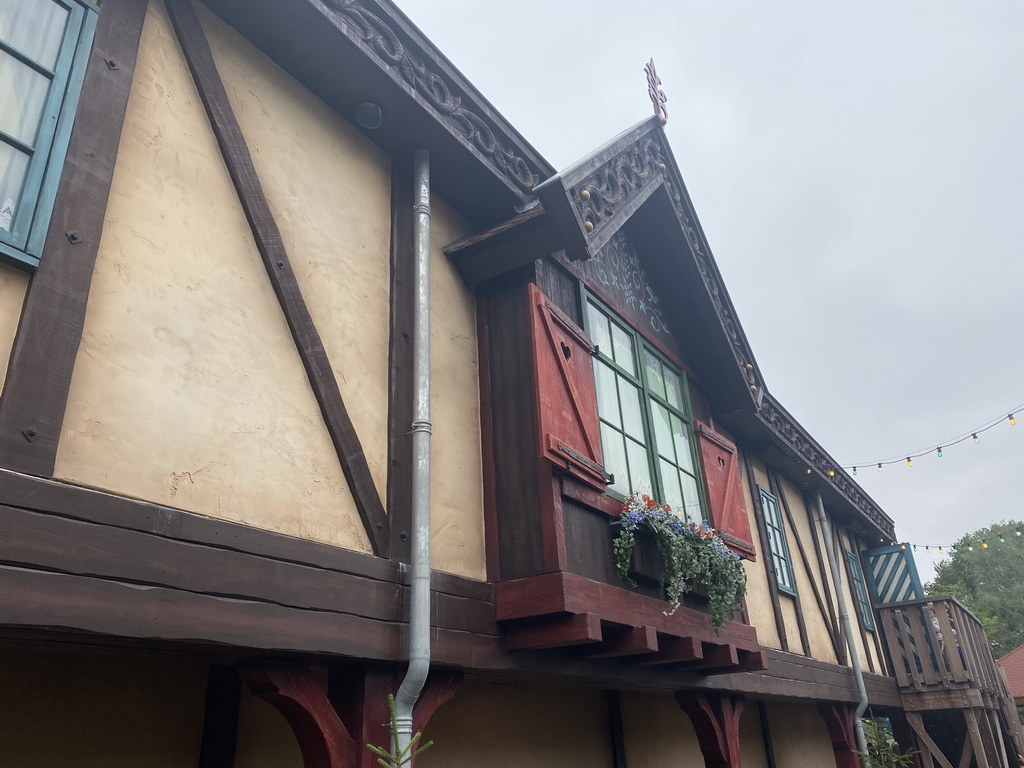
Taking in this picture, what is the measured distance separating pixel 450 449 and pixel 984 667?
11.5 m

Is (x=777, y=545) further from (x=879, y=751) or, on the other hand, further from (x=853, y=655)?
(x=879, y=751)

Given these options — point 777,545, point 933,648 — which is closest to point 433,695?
point 777,545

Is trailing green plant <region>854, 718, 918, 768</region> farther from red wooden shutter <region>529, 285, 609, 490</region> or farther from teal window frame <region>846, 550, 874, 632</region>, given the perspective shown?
red wooden shutter <region>529, 285, 609, 490</region>

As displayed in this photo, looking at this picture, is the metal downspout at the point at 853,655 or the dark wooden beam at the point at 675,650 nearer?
the dark wooden beam at the point at 675,650

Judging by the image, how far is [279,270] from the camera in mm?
3596

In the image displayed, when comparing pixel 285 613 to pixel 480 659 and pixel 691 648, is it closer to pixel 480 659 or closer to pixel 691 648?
pixel 480 659

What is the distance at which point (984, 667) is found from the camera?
1226 centimetres

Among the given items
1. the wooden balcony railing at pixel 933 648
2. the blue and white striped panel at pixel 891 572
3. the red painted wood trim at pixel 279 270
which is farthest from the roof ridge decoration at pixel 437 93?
the blue and white striped panel at pixel 891 572

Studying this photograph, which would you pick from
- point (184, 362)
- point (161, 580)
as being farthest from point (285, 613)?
point (184, 362)

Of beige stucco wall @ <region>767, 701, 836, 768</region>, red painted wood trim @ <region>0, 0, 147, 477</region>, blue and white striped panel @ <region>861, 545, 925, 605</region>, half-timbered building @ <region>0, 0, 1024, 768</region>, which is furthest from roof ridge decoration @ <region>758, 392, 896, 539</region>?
red painted wood trim @ <region>0, 0, 147, 477</region>

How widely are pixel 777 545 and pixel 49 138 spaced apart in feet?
27.5

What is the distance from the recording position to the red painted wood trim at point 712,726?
6.06 meters

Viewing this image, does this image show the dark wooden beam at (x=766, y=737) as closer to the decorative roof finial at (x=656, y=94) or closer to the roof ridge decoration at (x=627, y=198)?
the roof ridge decoration at (x=627, y=198)

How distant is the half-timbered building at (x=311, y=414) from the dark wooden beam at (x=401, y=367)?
2 centimetres
